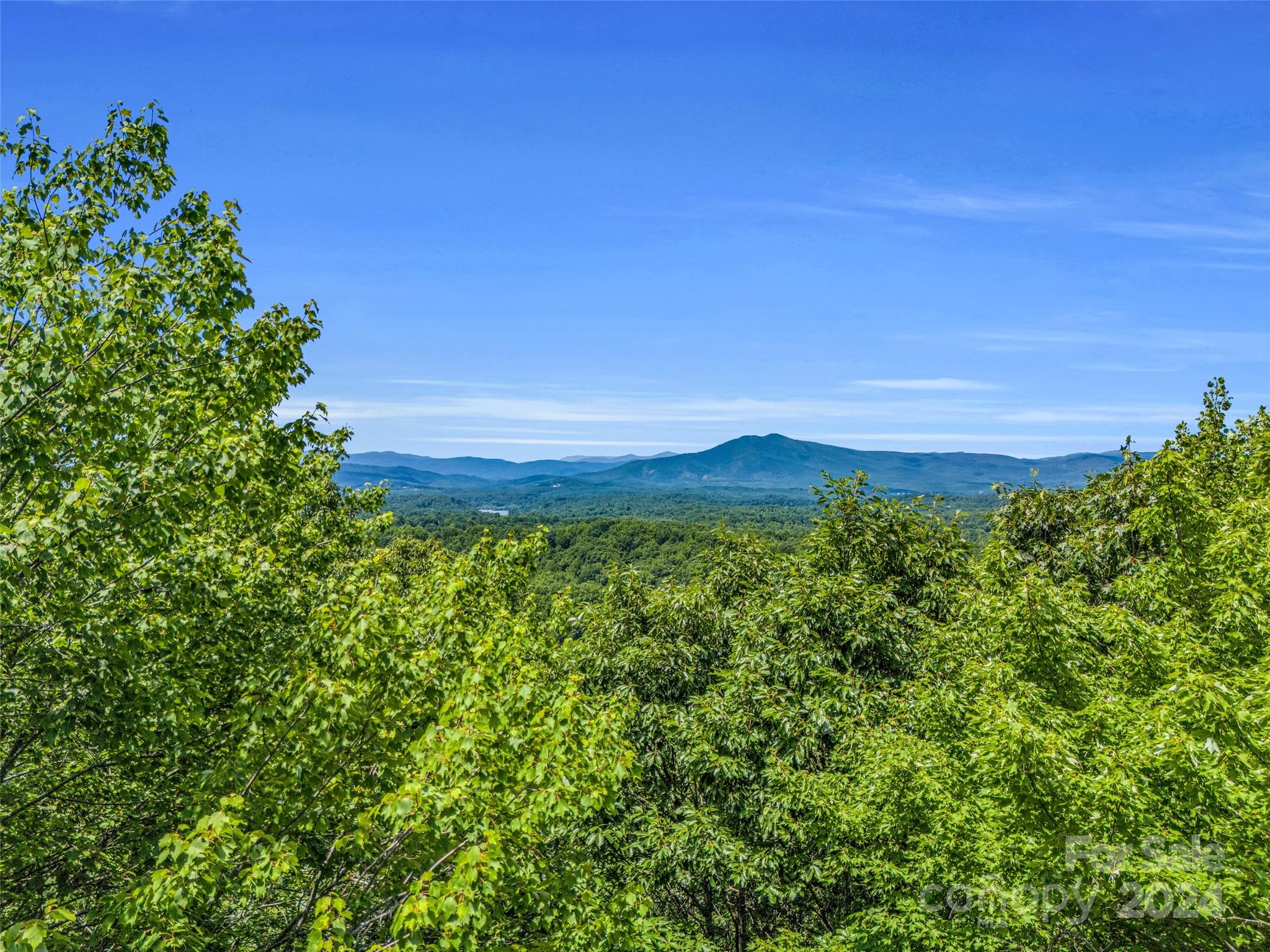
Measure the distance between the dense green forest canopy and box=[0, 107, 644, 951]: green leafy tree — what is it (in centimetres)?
5

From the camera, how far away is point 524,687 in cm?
723

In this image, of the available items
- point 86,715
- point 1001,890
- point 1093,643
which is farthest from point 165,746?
point 1093,643

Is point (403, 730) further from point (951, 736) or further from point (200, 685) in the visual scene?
point (951, 736)

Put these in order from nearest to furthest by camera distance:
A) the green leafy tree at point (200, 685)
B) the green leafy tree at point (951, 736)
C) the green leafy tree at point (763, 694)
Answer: the green leafy tree at point (200, 685) → the green leafy tree at point (951, 736) → the green leafy tree at point (763, 694)

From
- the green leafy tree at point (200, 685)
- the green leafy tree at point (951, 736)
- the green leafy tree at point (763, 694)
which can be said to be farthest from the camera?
the green leafy tree at point (763, 694)

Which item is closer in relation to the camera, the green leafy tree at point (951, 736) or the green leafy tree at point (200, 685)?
the green leafy tree at point (200, 685)

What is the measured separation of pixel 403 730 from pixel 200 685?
2649 millimetres

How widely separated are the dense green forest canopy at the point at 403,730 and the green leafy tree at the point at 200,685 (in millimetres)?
49

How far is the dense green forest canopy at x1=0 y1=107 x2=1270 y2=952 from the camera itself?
6387mm

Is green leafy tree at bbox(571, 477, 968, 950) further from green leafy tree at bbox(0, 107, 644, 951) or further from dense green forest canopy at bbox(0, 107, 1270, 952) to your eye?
green leafy tree at bbox(0, 107, 644, 951)

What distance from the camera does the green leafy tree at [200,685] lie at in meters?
6.06

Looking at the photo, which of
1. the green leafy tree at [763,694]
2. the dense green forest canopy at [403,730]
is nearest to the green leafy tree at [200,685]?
the dense green forest canopy at [403,730]

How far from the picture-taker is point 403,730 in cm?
740

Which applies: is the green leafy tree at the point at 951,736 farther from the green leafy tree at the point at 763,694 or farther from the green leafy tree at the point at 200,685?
the green leafy tree at the point at 200,685
